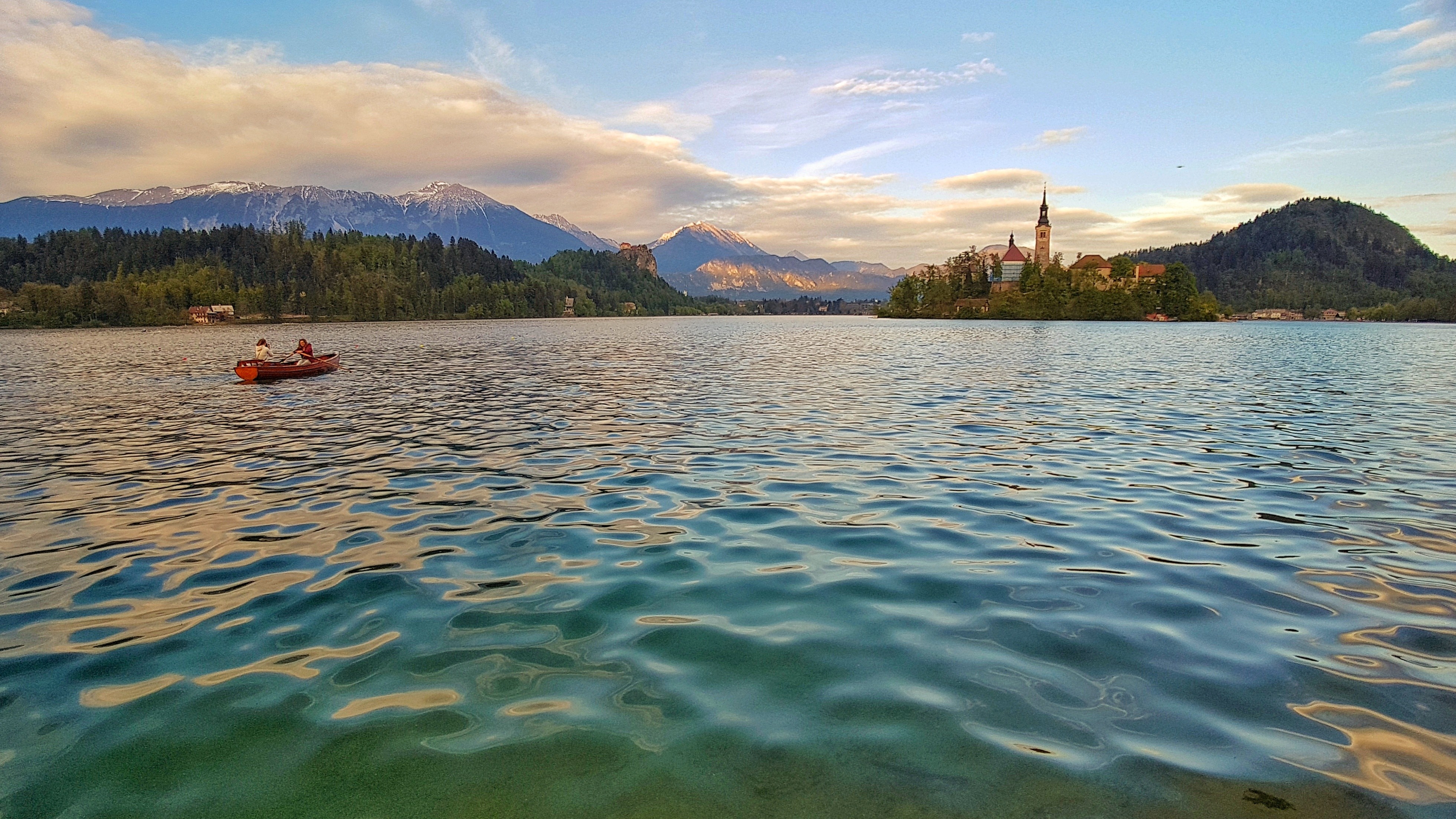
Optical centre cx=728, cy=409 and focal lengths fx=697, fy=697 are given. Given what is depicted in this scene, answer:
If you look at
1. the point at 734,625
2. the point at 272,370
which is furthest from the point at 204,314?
the point at 734,625

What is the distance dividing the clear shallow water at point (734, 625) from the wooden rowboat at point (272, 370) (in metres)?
17.2

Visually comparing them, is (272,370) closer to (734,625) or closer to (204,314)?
(734,625)

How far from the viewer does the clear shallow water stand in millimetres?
4973

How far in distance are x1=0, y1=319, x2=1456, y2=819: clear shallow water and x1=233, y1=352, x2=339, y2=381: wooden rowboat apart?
56.6 feet

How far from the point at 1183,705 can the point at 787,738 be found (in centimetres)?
342

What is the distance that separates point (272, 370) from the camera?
37.8 meters

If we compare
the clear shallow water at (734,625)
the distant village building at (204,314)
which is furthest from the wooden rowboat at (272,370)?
the distant village building at (204,314)

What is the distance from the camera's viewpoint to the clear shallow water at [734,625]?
497cm

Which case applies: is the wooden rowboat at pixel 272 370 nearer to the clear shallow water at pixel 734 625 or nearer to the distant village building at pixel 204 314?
the clear shallow water at pixel 734 625

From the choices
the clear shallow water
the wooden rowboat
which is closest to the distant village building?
the wooden rowboat

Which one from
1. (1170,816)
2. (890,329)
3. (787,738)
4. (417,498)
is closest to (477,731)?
(787,738)

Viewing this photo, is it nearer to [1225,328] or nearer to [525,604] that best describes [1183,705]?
[525,604]

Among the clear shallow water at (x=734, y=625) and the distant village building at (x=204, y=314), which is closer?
the clear shallow water at (x=734, y=625)

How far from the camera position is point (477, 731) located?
5586 mm
